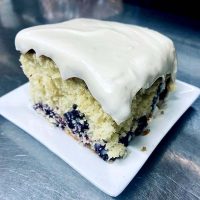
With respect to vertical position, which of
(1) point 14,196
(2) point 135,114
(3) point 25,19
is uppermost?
(2) point 135,114

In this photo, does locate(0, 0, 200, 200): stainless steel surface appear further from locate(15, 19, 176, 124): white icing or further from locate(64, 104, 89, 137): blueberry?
locate(15, 19, 176, 124): white icing

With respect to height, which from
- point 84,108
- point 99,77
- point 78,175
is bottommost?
point 78,175

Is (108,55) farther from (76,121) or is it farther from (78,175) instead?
(78,175)

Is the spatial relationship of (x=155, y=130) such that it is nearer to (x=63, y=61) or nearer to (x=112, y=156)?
(x=112, y=156)

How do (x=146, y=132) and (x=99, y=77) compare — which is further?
(x=146, y=132)

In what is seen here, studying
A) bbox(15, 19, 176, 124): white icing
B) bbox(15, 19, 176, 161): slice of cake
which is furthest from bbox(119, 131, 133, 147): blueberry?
bbox(15, 19, 176, 124): white icing

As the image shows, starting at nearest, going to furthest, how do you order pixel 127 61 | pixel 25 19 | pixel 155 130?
pixel 127 61
pixel 155 130
pixel 25 19

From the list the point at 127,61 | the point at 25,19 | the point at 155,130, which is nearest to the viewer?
the point at 127,61

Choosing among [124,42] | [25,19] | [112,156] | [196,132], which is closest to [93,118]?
[112,156]

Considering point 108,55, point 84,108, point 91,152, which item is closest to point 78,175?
point 91,152
